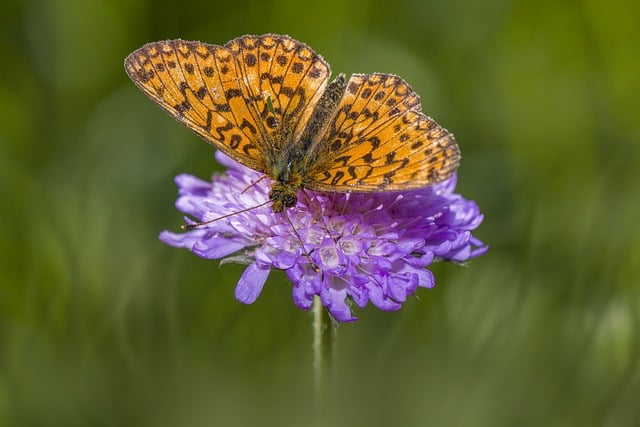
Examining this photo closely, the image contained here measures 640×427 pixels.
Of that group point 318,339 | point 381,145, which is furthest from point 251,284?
point 381,145

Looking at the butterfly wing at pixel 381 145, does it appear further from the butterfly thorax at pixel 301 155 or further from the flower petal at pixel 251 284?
the flower petal at pixel 251 284

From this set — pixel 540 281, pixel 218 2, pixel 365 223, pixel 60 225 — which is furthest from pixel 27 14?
pixel 540 281

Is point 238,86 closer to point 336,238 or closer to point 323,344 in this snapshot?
point 336,238

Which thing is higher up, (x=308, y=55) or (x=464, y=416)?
(x=308, y=55)

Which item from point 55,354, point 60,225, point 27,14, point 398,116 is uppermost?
point 27,14

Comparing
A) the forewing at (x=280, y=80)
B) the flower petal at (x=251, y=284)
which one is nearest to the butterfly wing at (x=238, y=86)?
the forewing at (x=280, y=80)

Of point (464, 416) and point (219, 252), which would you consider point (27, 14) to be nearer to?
point (219, 252)
